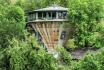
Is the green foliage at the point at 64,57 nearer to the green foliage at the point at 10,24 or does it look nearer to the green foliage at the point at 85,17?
the green foliage at the point at 10,24

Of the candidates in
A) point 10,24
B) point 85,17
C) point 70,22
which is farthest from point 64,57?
point 70,22

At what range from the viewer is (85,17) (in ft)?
182

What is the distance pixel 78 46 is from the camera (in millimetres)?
55469

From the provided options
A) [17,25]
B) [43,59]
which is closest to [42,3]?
[17,25]

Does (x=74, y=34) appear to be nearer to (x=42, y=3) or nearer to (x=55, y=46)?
(x=55, y=46)

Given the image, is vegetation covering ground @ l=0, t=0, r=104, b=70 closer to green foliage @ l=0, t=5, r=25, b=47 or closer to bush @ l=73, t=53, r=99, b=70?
green foliage @ l=0, t=5, r=25, b=47

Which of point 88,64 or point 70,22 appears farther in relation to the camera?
point 70,22

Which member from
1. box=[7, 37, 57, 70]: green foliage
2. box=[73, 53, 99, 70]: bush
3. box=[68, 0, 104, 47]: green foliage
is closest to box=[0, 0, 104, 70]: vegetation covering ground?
box=[68, 0, 104, 47]: green foliage

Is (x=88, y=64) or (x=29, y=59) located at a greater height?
(x=88, y=64)

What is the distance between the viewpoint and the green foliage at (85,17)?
55625 millimetres

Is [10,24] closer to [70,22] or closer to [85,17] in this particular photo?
[70,22]

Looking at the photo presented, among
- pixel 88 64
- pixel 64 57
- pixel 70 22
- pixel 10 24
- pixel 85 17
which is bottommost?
pixel 70 22

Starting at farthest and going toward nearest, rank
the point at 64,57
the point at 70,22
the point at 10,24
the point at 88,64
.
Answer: the point at 70,22, the point at 10,24, the point at 64,57, the point at 88,64

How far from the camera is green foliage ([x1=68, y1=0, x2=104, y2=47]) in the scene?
55625 mm
